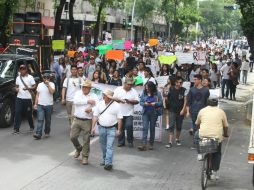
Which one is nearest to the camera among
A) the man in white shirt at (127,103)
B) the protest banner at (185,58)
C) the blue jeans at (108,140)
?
the blue jeans at (108,140)

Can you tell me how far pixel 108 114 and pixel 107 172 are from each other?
105 centimetres

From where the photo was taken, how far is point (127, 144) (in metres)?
12.9

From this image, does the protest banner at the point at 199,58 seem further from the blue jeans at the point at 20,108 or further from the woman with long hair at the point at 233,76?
the blue jeans at the point at 20,108

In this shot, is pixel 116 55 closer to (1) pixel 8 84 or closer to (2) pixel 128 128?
(1) pixel 8 84

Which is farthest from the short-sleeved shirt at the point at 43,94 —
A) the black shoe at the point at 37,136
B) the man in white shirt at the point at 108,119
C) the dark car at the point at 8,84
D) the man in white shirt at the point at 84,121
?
the man in white shirt at the point at 108,119

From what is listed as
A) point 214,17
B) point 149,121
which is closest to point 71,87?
point 149,121

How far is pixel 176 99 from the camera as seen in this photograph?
1264cm

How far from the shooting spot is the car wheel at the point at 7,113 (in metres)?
14.2

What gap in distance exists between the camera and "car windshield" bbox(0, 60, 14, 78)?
1485 centimetres

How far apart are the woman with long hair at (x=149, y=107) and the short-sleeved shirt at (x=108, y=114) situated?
187 centimetres

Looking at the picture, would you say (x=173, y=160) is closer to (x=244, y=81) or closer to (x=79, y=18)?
(x=244, y=81)

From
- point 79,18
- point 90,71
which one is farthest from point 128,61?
point 79,18

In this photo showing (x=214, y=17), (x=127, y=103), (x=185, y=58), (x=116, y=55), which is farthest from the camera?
(x=214, y=17)

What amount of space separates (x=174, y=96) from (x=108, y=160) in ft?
9.76
